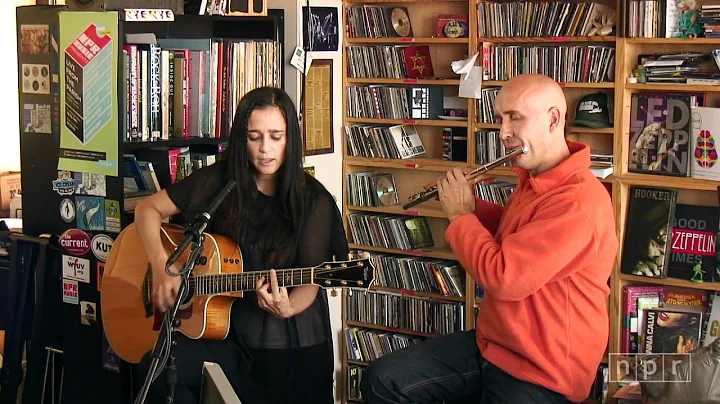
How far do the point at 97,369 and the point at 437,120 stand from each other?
1701 millimetres

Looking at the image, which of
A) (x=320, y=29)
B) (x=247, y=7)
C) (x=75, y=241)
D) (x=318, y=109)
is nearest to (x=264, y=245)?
(x=75, y=241)

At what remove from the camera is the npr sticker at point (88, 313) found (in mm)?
3416

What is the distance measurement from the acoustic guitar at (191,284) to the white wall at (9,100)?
102 inches

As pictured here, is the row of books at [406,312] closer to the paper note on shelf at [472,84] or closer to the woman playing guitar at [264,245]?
the paper note on shelf at [472,84]

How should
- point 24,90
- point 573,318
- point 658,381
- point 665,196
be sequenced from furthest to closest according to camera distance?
point 665,196 < point 24,90 < point 658,381 < point 573,318

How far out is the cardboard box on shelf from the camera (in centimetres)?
527

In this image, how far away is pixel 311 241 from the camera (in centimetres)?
306

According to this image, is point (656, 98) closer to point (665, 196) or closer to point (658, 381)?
point (665, 196)

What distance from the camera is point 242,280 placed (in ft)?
9.64

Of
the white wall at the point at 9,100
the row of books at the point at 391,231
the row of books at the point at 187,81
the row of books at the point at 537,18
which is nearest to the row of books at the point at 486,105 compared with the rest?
the row of books at the point at 537,18

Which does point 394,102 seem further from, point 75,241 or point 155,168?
point 75,241

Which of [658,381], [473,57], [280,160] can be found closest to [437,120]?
[473,57]

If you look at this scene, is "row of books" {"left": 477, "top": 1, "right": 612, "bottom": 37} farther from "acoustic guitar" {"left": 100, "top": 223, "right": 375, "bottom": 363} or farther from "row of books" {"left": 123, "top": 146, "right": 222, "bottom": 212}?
"acoustic guitar" {"left": 100, "top": 223, "right": 375, "bottom": 363}

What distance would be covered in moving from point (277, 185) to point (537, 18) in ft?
4.40
